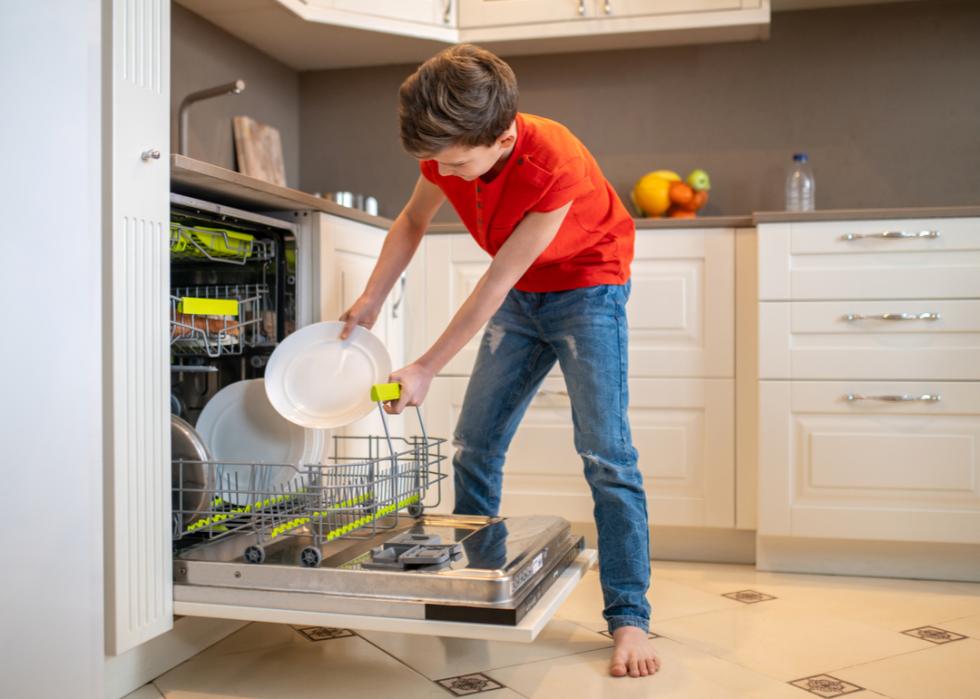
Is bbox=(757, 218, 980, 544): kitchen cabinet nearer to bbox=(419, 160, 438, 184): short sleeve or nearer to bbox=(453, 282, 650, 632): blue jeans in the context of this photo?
bbox=(453, 282, 650, 632): blue jeans

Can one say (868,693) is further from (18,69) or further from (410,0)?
(410,0)

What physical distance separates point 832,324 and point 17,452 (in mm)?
1893

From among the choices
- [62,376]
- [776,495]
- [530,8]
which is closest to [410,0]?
[530,8]

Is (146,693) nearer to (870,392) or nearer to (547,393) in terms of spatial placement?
(547,393)

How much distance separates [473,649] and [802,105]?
203cm

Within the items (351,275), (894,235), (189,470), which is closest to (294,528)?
(189,470)

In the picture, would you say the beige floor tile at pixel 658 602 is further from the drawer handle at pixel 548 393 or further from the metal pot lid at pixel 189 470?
the metal pot lid at pixel 189 470

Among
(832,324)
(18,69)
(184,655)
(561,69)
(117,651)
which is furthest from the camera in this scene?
(561,69)

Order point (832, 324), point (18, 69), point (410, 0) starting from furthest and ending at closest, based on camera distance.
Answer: point (410, 0) → point (832, 324) → point (18, 69)

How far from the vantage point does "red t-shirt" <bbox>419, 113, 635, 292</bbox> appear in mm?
1654

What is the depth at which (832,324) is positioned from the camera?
8.13 feet

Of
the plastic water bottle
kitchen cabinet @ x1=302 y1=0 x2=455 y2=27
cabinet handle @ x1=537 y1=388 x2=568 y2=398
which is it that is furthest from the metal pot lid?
the plastic water bottle

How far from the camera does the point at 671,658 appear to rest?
5.97ft

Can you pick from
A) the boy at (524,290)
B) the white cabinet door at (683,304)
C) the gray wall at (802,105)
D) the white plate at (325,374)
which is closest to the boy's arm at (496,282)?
the boy at (524,290)
